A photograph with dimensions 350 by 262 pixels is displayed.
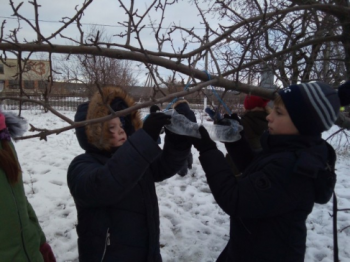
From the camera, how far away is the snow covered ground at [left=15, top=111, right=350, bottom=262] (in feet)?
10.5

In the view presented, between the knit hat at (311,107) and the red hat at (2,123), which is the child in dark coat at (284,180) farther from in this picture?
the red hat at (2,123)

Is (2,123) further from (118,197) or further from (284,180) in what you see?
(284,180)

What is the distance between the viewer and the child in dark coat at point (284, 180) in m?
1.19

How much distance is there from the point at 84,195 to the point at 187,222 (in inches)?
107

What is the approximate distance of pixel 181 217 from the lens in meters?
3.98

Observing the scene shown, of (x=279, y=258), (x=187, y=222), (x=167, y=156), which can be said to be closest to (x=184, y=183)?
(x=187, y=222)

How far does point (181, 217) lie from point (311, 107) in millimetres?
3067

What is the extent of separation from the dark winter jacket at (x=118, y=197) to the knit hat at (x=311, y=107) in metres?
0.61

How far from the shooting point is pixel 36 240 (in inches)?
61.6

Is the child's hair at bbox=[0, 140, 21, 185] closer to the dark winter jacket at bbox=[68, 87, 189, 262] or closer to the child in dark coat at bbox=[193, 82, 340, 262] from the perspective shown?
the dark winter jacket at bbox=[68, 87, 189, 262]

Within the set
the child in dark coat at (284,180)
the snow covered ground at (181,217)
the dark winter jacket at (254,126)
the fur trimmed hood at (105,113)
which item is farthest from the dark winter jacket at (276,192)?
the dark winter jacket at (254,126)

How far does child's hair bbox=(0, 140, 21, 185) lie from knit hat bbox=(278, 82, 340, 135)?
1339 millimetres

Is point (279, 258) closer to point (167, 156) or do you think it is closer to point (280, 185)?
point (280, 185)

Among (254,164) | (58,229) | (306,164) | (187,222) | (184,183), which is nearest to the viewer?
(306,164)
